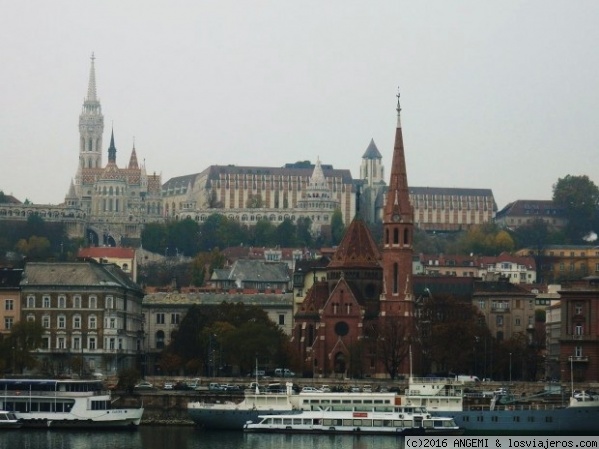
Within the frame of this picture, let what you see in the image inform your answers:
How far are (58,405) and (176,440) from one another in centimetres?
1005

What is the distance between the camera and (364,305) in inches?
Answer: 6467

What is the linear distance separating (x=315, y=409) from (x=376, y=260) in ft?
165

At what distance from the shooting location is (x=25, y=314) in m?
154

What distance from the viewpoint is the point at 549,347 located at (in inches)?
6550

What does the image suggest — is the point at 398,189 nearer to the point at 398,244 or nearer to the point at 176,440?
the point at 398,244

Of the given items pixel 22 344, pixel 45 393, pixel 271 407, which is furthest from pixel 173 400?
pixel 22 344

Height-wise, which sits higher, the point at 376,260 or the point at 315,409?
the point at 376,260

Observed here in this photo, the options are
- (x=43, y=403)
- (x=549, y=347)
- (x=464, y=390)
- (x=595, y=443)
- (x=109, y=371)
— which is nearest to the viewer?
(x=595, y=443)

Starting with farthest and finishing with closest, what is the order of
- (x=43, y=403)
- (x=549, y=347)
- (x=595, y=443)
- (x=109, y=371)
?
(x=549, y=347), (x=109, y=371), (x=43, y=403), (x=595, y=443)

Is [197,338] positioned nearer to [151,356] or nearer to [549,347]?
[151,356]

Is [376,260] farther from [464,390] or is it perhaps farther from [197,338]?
[464,390]

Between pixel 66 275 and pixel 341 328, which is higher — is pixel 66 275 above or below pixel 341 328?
above

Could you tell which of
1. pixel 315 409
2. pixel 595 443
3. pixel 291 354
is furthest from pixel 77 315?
pixel 595 443

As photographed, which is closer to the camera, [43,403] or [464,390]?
[43,403]
